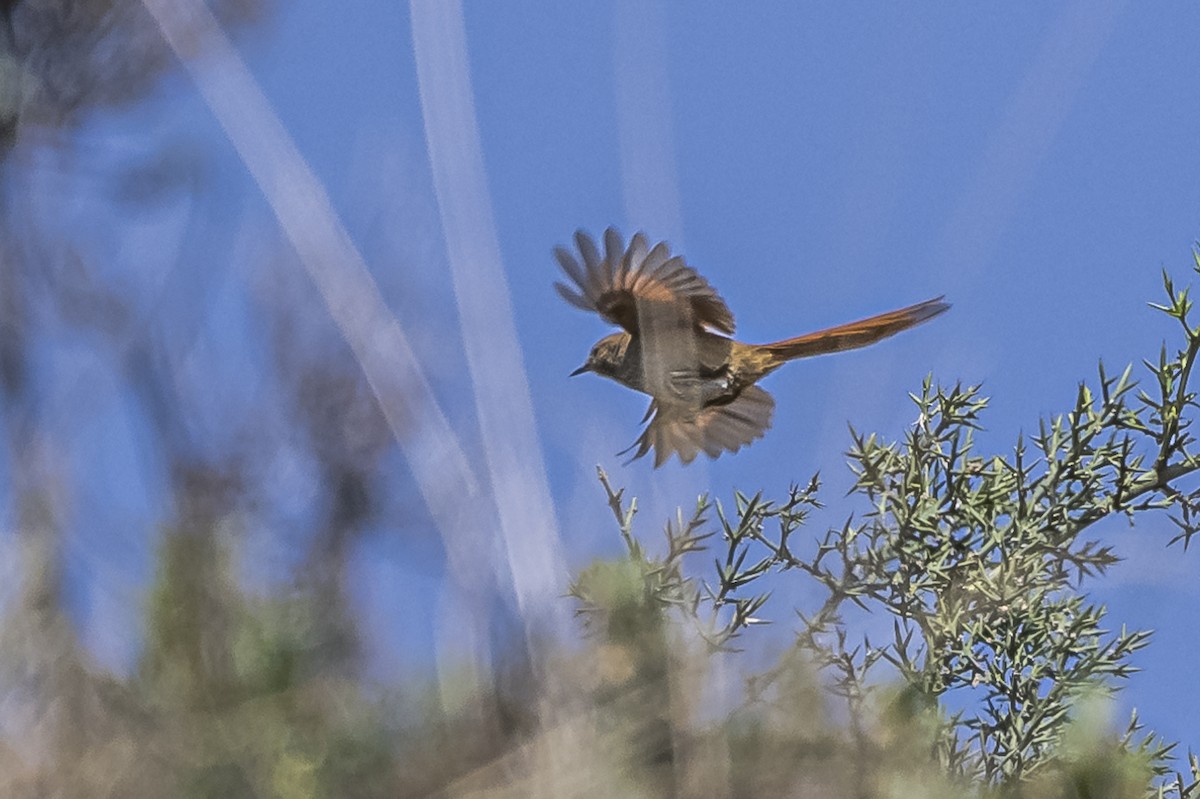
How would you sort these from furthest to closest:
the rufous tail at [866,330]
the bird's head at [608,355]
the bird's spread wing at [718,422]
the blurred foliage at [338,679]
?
1. the bird's head at [608,355]
2. the bird's spread wing at [718,422]
3. the rufous tail at [866,330]
4. the blurred foliage at [338,679]

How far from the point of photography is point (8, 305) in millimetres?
997

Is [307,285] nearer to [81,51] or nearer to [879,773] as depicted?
[879,773]

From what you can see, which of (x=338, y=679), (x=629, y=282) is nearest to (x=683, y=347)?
(x=629, y=282)

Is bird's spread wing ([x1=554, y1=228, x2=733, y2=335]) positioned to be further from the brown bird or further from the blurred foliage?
the blurred foliage

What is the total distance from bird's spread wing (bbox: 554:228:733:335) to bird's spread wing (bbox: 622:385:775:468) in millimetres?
180

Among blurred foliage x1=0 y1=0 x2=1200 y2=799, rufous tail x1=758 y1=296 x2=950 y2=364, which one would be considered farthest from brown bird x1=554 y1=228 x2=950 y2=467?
blurred foliage x1=0 y1=0 x2=1200 y2=799

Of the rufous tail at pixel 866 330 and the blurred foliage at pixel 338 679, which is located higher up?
the rufous tail at pixel 866 330

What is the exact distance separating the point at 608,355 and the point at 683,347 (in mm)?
336

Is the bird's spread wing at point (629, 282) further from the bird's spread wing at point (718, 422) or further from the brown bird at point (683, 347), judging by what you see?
the bird's spread wing at point (718, 422)

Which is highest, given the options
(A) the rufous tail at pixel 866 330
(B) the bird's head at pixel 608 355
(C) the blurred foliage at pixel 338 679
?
(B) the bird's head at pixel 608 355

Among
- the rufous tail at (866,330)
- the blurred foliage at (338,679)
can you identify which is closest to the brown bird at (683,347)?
the rufous tail at (866,330)

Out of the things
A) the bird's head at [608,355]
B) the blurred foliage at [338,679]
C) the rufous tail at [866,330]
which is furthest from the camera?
the bird's head at [608,355]

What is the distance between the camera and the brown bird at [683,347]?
2.48 meters

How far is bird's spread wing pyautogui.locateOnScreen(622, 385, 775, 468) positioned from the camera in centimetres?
252
